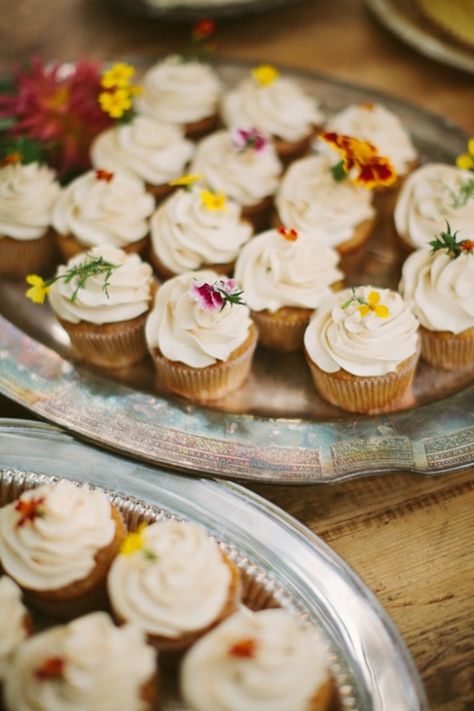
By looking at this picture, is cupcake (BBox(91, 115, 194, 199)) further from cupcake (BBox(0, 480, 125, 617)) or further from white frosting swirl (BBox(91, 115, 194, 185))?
cupcake (BBox(0, 480, 125, 617))

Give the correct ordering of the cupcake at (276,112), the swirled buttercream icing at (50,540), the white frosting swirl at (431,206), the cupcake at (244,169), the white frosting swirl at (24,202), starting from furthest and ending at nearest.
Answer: the cupcake at (276,112) → the cupcake at (244,169) → the white frosting swirl at (24,202) → the white frosting swirl at (431,206) → the swirled buttercream icing at (50,540)

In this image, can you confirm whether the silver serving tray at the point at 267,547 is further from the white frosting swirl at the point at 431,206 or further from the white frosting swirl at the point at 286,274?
the white frosting swirl at the point at 431,206

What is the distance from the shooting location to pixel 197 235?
266cm

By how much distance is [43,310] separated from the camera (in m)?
2.83

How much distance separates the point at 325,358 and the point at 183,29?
8.41 ft

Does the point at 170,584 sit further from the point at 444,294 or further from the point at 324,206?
the point at 324,206

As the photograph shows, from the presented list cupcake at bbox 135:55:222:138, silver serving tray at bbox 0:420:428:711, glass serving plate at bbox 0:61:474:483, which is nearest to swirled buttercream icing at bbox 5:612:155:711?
silver serving tray at bbox 0:420:428:711

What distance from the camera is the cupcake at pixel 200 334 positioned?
7.67ft

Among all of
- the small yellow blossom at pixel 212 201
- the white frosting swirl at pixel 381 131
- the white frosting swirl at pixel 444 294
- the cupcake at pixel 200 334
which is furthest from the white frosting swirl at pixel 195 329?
the white frosting swirl at pixel 381 131

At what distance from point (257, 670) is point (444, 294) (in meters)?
1.34

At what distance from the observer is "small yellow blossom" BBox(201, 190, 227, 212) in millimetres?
2658

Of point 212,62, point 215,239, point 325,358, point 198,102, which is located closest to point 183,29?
point 212,62

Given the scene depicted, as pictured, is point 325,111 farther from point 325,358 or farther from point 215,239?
point 325,358

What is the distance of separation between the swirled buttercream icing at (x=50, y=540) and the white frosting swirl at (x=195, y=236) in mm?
1052
